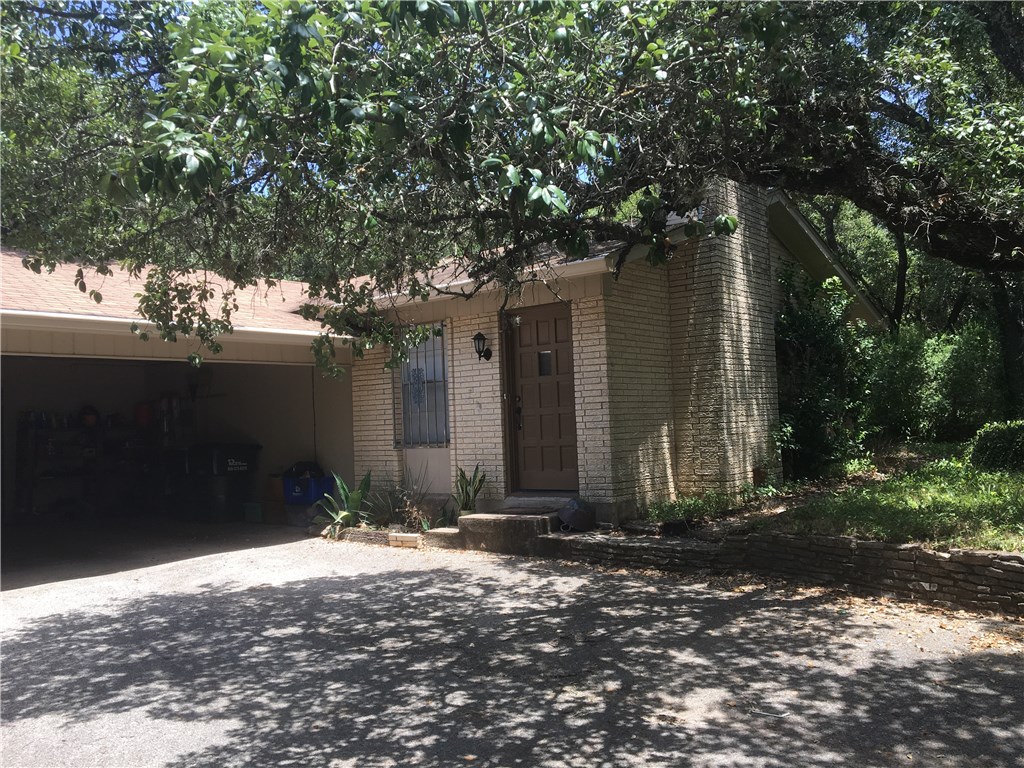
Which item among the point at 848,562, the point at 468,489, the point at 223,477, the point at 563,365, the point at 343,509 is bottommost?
the point at 848,562

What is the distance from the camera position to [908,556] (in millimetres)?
6703

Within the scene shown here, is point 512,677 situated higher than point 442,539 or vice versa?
point 442,539

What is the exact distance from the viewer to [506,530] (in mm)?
9562

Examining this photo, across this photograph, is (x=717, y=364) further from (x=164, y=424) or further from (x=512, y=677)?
(x=164, y=424)

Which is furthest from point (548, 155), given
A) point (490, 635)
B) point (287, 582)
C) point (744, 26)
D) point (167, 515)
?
point (167, 515)

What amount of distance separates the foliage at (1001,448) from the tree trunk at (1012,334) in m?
6.29

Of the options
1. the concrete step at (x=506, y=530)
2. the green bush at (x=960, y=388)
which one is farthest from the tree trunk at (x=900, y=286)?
the concrete step at (x=506, y=530)

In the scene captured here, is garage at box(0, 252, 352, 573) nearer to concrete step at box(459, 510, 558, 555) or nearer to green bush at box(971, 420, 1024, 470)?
concrete step at box(459, 510, 558, 555)

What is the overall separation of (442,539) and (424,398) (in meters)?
2.50

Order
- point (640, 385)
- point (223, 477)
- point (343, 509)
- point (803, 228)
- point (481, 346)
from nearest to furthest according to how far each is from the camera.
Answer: point (640, 385), point (481, 346), point (343, 509), point (803, 228), point (223, 477)

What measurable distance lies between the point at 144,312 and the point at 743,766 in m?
6.77

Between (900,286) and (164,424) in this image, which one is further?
(900,286)

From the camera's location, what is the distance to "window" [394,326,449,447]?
11648 millimetres

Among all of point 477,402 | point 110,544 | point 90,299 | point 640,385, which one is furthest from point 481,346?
point 110,544
